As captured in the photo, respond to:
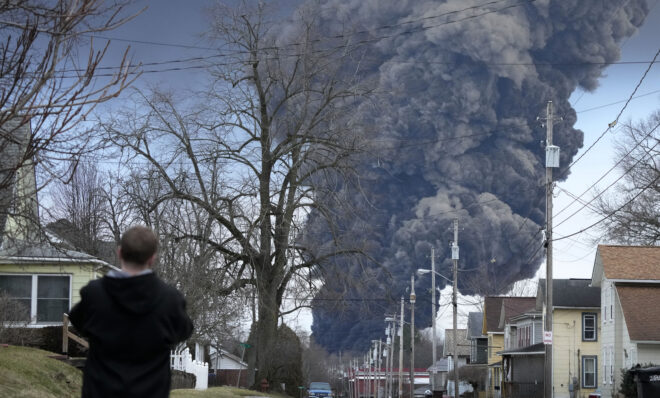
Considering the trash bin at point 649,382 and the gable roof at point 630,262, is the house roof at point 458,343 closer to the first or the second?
the gable roof at point 630,262

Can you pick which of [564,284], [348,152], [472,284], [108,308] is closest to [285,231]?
[348,152]

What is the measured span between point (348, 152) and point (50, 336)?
1376 centimetres

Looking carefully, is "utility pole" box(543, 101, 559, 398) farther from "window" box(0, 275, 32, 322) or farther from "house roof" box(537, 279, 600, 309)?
"house roof" box(537, 279, 600, 309)

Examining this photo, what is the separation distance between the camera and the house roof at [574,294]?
51.3 m

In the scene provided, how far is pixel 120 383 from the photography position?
5883 mm

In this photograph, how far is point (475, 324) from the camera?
3351 inches

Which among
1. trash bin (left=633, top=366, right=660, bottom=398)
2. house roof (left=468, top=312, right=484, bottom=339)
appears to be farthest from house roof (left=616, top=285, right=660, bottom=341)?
house roof (left=468, top=312, right=484, bottom=339)

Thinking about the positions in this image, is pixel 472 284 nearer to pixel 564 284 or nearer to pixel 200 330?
pixel 564 284

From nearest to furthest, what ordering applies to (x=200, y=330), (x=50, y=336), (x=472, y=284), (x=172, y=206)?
(x=50, y=336), (x=200, y=330), (x=172, y=206), (x=472, y=284)

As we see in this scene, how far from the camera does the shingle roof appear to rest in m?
41.0

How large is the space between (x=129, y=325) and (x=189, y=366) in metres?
27.5

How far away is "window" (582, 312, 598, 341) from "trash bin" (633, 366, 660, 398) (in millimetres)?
27288

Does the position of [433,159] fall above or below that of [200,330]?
above

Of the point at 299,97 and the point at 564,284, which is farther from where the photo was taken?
the point at 564,284
